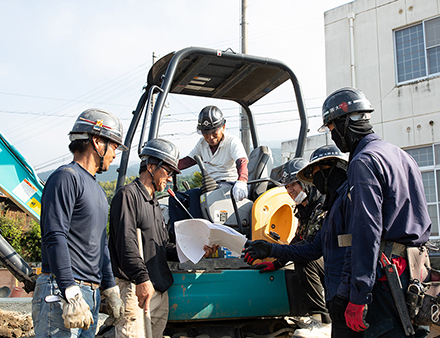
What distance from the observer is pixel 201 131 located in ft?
17.5

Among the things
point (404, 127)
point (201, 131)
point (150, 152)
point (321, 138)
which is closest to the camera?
point (150, 152)

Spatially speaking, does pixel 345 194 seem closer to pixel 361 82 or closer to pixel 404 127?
pixel 404 127

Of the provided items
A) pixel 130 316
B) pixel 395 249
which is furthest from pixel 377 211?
pixel 130 316

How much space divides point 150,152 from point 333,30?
13.5m

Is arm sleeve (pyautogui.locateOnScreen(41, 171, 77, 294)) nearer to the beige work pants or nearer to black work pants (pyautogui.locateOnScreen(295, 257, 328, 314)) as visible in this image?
the beige work pants

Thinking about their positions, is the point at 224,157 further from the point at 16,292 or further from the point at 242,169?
the point at 16,292

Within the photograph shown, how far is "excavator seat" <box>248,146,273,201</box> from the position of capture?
18.1 ft

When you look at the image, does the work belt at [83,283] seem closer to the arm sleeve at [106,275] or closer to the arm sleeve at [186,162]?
the arm sleeve at [106,275]

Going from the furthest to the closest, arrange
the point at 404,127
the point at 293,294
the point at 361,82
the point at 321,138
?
1. the point at 321,138
2. the point at 361,82
3. the point at 404,127
4. the point at 293,294

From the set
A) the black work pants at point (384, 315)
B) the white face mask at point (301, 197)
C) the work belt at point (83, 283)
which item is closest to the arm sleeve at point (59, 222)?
the work belt at point (83, 283)

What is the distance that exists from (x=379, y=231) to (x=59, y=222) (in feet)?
6.04

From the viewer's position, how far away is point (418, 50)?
13.6 metres

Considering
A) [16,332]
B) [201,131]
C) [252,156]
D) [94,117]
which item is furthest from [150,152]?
[16,332]

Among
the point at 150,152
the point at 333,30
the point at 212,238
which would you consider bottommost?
the point at 212,238
